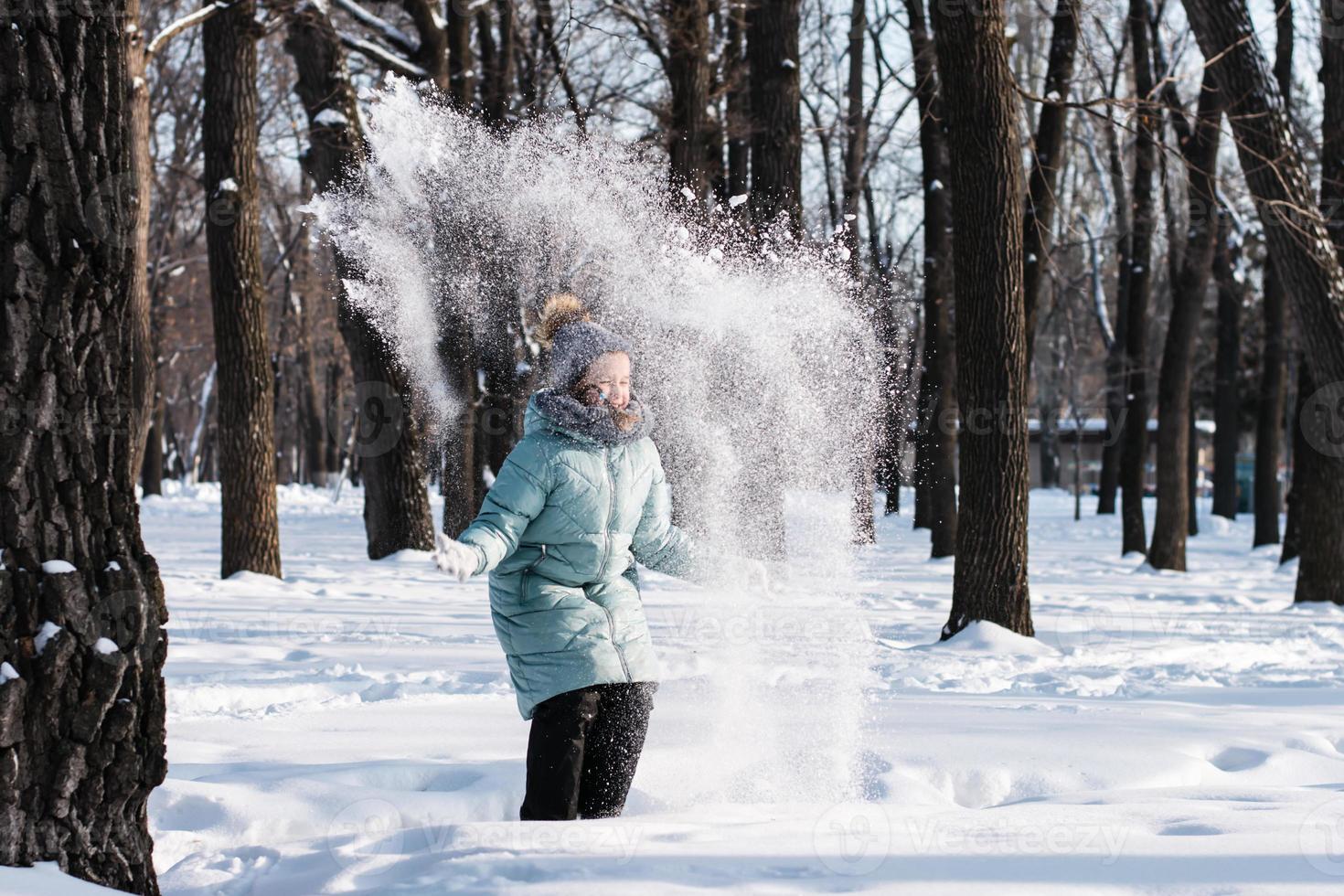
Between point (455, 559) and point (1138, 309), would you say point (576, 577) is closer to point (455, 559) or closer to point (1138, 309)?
point (455, 559)

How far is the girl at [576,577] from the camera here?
352 cm

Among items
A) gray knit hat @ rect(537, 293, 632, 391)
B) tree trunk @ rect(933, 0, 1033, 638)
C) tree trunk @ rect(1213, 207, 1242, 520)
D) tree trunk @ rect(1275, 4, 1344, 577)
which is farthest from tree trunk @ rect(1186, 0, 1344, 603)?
gray knit hat @ rect(537, 293, 632, 391)

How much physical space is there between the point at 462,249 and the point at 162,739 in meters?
11.0

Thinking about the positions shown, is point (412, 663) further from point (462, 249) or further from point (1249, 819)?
point (462, 249)

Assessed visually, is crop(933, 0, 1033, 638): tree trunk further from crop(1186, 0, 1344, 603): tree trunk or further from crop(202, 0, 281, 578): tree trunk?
crop(202, 0, 281, 578): tree trunk

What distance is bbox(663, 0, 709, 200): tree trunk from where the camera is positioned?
12.3 meters

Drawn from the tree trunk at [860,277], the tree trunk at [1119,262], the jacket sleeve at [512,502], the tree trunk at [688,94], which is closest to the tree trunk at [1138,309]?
the tree trunk at [1119,262]

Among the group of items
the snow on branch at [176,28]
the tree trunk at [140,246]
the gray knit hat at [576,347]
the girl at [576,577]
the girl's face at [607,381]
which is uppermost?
the snow on branch at [176,28]

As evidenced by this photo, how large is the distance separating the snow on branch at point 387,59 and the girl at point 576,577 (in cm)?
1001

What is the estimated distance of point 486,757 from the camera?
4.59m

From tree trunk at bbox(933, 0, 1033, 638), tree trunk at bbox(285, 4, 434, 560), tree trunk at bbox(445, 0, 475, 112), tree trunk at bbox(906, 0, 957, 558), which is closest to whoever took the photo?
tree trunk at bbox(933, 0, 1033, 638)

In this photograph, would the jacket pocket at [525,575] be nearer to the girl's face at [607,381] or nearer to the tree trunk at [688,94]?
the girl's face at [607,381]

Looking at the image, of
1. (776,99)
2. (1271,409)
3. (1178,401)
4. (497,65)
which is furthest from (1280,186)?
(497,65)

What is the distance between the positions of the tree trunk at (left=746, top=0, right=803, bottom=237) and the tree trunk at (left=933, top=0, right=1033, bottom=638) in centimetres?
426
